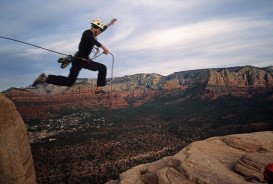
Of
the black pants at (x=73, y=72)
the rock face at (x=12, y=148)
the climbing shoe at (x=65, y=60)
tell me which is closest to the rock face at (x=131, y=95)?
the rock face at (x=12, y=148)

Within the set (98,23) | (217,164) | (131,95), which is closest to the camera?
(98,23)

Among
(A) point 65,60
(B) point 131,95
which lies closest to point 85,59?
(A) point 65,60

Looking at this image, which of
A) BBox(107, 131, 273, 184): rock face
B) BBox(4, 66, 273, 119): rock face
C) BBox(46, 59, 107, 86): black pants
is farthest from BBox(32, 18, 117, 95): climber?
BBox(4, 66, 273, 119): rock face

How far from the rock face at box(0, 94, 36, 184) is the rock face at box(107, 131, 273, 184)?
6887mm

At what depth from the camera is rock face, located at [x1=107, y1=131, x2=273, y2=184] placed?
607 inches

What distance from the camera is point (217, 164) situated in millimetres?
16859

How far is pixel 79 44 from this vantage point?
12648mm

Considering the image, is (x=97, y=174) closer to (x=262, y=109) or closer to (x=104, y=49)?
(x=104, y=49)

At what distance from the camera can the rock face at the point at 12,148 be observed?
13320 mm

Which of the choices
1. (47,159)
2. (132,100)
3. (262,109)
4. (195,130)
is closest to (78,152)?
(47,159)

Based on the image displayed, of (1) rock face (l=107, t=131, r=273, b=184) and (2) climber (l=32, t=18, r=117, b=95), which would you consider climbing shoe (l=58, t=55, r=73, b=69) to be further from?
(1) rock face (l=107, t=131, r=273, b=184)

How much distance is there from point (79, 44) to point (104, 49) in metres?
1.10

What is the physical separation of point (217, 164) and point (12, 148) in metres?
10.3

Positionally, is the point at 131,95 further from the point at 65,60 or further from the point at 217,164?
the point at 65,60
